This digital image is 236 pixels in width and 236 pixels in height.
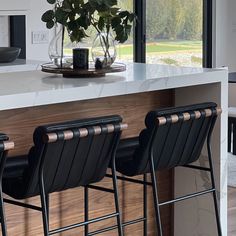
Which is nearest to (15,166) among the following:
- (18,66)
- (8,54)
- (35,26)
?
(18,66)

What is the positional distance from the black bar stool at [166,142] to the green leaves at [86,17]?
0.57 meters

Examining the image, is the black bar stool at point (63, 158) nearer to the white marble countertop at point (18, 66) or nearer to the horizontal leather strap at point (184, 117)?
the horizontal leather strap at point (184, 117)

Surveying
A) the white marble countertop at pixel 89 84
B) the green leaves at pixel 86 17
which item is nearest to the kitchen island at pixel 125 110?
the white marble countertop at pixel 89 84

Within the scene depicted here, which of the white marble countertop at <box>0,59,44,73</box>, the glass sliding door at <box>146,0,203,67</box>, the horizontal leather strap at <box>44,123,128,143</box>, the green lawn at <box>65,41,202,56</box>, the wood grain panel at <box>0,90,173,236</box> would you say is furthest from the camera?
the glass sliding door at <box>146,0,203,67</box>

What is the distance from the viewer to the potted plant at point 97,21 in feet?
11.1

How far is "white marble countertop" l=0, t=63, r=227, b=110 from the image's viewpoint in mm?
2932

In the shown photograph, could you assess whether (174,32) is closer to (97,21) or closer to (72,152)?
(97,21)

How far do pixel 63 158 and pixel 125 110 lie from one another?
3.21 ft

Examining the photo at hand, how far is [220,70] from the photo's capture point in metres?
3.77

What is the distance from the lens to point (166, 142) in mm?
3209

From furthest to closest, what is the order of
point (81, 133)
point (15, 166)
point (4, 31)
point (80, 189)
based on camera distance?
1. point (4, 31)
2. point (80, 189)
3. point (15, 166)
4. point (81, 133)

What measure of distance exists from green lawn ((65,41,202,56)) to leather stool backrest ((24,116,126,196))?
493cm

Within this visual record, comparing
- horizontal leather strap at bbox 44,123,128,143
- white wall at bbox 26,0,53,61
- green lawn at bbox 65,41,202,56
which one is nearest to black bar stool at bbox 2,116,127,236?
horizontal leather strap at bbox 44,123,128,143

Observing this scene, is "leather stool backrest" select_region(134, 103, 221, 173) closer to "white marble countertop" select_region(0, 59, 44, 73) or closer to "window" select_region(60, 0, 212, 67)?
"white marble countertop" select_region(0, 59, 44, 73)
